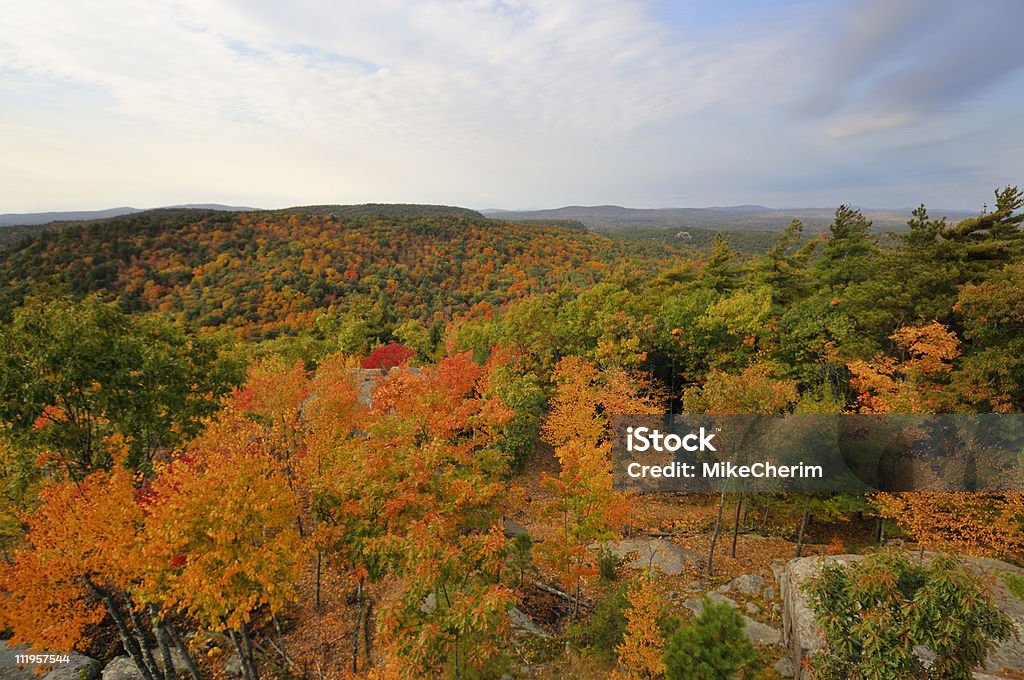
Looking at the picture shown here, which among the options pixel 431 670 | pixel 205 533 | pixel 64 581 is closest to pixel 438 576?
pixel 431 670

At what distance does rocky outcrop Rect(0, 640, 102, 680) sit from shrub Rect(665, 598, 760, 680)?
811 inches

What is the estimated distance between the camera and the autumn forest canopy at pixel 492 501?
10.0m

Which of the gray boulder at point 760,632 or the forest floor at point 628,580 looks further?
the forest floor at point 628,580

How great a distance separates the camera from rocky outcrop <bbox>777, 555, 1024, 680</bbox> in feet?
37.4

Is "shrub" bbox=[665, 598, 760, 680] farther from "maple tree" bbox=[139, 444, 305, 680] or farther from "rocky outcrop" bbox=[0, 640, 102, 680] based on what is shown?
"rocky outcrop" bbox=[0, 640, 102, 680]

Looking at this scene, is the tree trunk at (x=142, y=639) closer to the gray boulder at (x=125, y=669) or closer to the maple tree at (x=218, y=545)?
the gray boulder at (x=125, y=669)

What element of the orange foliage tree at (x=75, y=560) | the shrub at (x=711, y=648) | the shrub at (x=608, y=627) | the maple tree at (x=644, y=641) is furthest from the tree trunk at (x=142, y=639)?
the shrub at (x=711, y=648)

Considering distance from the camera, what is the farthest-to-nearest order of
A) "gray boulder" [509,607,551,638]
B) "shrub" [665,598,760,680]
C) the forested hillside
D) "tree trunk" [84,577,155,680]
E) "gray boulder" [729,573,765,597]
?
the forested hillside
"gray boulder" [729,573,765,597]
"gray boulder" [509,607,551,638]
"tree trunk" [84,577,155,680]
"shrub" [665,598,760,680]

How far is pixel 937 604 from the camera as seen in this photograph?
6.54 m

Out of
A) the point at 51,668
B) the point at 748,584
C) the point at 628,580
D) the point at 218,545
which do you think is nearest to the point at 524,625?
the point at 628,580

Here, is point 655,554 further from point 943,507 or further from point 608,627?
point 943,507

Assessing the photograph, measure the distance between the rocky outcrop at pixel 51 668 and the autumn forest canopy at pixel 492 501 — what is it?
2.07ft

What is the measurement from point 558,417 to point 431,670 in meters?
17.5

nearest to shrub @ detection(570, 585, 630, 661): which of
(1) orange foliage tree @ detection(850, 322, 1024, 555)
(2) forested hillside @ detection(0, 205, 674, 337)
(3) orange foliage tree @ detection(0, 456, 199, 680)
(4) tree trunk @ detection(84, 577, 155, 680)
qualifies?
(1) orange foliage tree @ detection(850, 322, 1024, 555)
